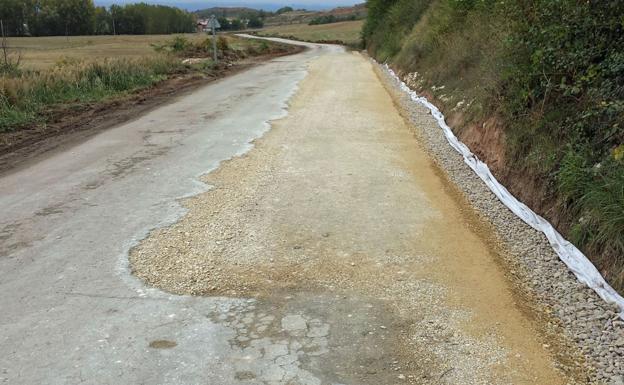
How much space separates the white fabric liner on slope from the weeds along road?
1.79ft

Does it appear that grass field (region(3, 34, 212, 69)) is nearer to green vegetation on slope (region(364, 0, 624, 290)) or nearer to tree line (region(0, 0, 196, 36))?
green vegetation on slope (region(364, 0, 624, 290))

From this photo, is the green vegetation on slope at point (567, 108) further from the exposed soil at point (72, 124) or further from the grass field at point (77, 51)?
the grass field at point (77, 51)

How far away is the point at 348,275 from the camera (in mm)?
4422

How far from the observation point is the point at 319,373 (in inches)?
125

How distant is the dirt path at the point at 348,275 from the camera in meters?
3.29

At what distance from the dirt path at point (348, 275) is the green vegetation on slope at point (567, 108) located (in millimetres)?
857

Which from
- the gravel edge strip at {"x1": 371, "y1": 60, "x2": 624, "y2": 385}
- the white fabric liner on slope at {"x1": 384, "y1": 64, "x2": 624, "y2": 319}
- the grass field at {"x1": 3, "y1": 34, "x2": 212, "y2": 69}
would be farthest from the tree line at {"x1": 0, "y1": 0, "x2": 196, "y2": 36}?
the gravel edge strip at {"x1": 371, "y1": 60, "x2": 624, "y2": 385}

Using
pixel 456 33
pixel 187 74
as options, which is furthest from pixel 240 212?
pixel 187 74

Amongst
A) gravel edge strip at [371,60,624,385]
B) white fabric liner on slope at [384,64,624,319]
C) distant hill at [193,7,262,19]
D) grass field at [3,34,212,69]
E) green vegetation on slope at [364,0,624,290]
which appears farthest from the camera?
distant hill at [193,7,262,19]

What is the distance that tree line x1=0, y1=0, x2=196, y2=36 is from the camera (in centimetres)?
9225

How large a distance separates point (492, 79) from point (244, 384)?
6.46 m

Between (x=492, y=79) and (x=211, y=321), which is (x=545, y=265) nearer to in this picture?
(x=211, y=321)

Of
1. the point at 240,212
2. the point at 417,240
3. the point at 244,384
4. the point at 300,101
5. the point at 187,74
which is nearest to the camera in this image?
the point at 244,384

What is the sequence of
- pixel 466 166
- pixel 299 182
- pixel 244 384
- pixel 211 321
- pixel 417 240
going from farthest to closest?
pixel 466 166
pixel 299 182
pixel 417 240
pixel 211 321
pixel 244 384
